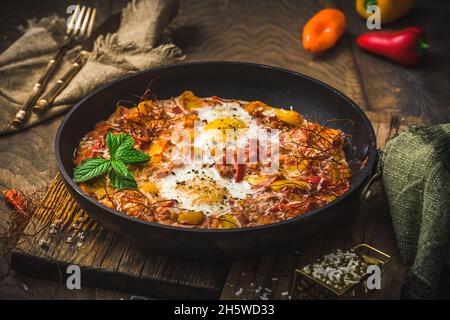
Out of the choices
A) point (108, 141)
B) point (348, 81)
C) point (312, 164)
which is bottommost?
point (348, 81)

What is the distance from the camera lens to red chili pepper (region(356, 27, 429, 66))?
308 inches

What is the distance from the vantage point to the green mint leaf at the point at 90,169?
5.14 m

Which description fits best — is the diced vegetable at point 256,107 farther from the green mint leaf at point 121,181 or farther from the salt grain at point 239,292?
the salt grain at point 239,292

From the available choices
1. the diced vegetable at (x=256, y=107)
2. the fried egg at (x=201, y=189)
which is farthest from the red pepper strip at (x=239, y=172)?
the diced vegetable at (x=256, y=107)

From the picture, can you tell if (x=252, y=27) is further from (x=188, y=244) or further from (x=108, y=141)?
(x=188, y=244)

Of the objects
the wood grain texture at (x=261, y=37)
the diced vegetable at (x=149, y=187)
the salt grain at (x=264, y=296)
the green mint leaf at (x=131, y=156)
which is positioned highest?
the green mint leaf at (x=131, y=156)

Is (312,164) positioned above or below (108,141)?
below

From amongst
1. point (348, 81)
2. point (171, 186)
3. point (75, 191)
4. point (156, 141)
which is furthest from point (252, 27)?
point (75, 191)

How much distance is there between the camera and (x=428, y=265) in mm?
4660

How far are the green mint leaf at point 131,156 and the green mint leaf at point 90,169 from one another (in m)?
0.12

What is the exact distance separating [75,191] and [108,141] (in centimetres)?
76

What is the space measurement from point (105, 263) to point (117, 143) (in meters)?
1.10

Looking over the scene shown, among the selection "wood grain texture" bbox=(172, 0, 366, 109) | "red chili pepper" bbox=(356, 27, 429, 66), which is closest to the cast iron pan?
"wood grain texture" bbox=(172, 0, 366, 109)

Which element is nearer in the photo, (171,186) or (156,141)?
(171,186)
